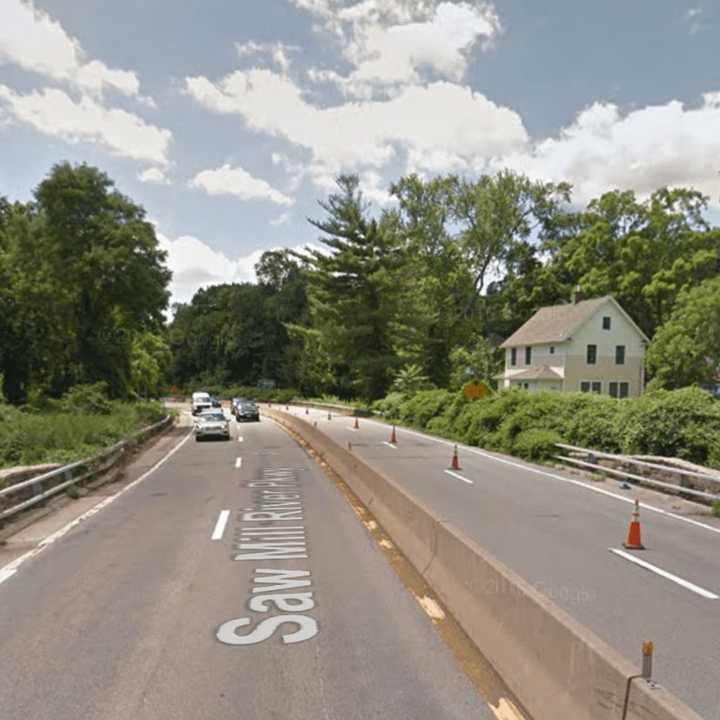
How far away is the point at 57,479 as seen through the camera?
16031mm

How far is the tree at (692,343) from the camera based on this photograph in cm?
3931

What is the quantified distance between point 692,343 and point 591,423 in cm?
2234

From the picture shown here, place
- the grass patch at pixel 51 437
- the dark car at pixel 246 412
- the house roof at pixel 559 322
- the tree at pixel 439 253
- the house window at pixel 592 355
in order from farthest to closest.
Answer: the tree at pixel 439 253 < the house window at pixel 592 355 < the dark car at pixel 246 412 < the house roof at pixel 559 322 < the grass patch at pixel 51 437

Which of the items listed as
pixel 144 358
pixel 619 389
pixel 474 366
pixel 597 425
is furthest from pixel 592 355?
pixel 144 358

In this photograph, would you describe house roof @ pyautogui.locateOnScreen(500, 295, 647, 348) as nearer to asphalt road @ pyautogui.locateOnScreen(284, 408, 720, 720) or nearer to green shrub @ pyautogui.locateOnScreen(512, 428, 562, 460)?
green shrub @ pyautogui.locateOnScreen(512, 428, 562, 460)

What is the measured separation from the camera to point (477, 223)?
232 feet

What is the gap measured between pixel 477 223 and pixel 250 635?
68.1 m

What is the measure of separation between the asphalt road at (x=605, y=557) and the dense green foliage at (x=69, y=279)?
96.6 feet

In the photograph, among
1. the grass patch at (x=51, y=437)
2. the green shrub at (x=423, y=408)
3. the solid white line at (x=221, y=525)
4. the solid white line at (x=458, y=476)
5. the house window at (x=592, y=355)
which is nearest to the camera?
the solid white line at (x=221, y=525)

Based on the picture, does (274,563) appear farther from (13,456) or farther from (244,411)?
(244,411)

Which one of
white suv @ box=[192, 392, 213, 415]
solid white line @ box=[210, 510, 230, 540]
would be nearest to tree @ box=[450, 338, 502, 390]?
white suv @ box=[192, 392, 213, 415]

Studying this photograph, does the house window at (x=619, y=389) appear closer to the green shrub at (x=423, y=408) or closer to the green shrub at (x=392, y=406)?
the green shrub at (x=392, y=406)

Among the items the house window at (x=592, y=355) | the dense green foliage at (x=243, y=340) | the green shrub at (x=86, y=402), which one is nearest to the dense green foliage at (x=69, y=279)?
the green shrub at (x=86, y=402)

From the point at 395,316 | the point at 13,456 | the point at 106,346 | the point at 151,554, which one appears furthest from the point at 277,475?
the point at 395,316
